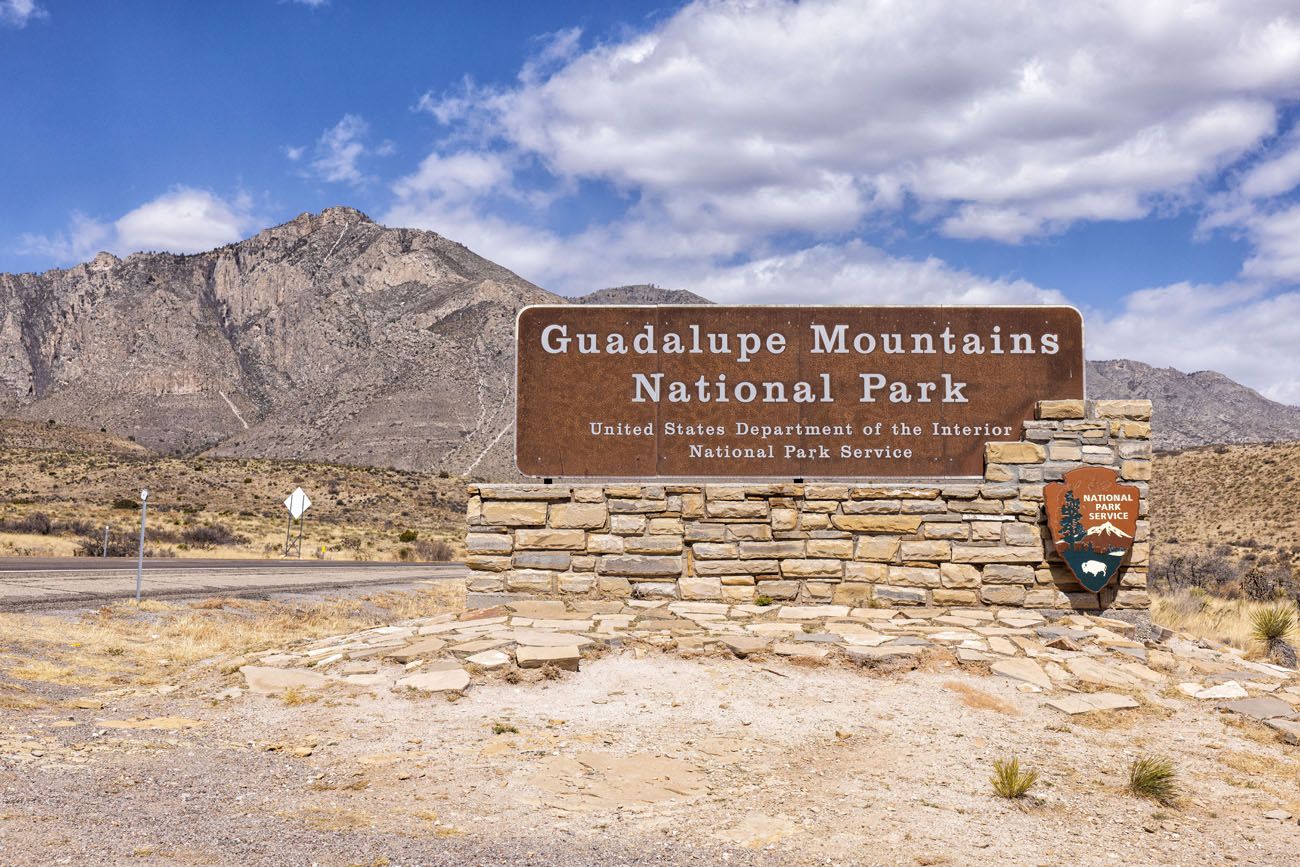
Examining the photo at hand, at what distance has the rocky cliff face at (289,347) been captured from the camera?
A: 83.3 m

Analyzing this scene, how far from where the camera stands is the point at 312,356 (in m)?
114

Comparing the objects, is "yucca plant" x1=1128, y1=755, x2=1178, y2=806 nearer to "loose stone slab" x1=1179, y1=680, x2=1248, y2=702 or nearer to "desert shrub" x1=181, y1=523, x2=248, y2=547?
"loose stone slab" x1=1179, y1=680, x2=1248, y2=702

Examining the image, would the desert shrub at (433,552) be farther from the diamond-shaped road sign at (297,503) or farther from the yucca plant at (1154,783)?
the yucca plant at (1154,783)

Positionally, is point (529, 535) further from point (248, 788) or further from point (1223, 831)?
point (1223, 831)

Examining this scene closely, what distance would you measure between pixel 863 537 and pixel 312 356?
11244 centimetres

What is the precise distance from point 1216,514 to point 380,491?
46679 millimetres

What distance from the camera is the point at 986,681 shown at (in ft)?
26.3

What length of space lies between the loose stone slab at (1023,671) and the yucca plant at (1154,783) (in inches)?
77.1

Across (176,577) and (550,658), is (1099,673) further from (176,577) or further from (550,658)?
(176,577)

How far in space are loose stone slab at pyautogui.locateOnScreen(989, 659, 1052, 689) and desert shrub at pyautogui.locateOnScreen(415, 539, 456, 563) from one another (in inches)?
1194

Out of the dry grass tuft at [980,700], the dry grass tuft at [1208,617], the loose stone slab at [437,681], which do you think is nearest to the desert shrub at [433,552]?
the dry grass tuft at [1208,617]

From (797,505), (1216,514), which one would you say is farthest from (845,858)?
(1216,514)

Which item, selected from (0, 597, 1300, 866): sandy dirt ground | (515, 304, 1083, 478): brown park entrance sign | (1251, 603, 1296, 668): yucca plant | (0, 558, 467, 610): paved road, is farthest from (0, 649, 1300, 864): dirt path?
(0, 558, 467, 610): paved road

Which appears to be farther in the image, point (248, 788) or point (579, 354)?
point (579, 354)
